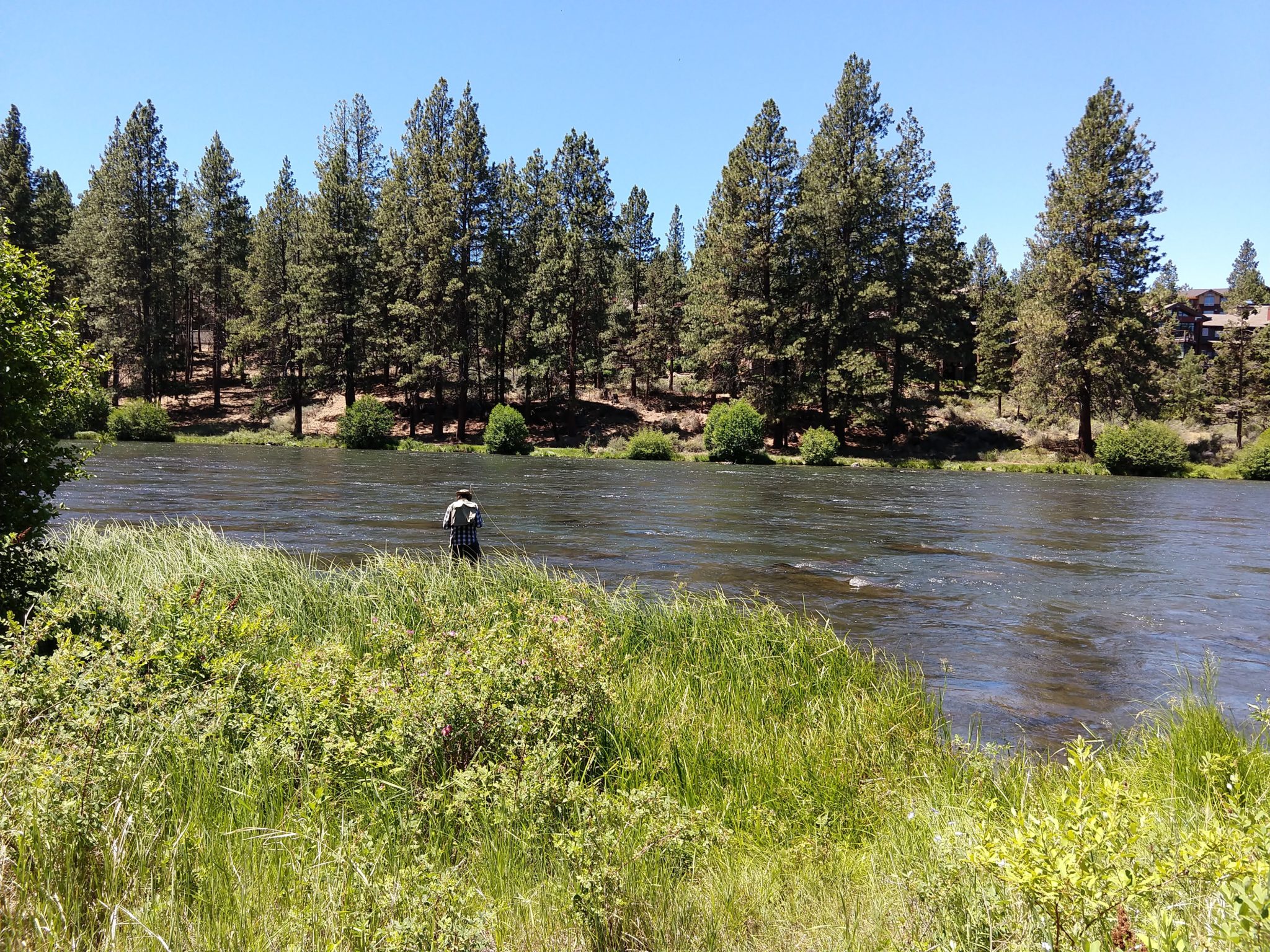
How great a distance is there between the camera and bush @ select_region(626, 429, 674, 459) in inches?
1843

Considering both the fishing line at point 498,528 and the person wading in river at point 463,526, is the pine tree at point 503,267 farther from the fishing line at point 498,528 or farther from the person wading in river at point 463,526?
the person wading in river at point 463,526

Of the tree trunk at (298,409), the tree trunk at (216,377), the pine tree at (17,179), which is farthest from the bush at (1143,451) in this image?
the pine tree at (17,179)

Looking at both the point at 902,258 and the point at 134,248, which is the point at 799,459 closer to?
the point at 902,258

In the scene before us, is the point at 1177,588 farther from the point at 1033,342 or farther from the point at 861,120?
the point at 861,120

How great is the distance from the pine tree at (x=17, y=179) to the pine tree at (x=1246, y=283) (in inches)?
3627

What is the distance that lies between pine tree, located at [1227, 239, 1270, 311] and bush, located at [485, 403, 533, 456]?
2161 inches

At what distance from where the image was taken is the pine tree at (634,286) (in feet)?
197

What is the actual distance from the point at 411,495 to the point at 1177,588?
65.4 feet

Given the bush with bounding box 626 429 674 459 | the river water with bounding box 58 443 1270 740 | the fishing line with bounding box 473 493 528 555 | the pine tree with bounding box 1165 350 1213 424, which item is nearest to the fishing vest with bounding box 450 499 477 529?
the fishing line with bounding box 473 493 528 555

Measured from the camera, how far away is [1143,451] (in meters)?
40.6

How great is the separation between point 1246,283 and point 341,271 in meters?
80.7

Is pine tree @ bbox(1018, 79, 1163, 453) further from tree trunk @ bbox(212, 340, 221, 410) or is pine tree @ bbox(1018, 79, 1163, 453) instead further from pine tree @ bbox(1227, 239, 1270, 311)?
tree trunk @ bbox(212, 340, 221, 410)

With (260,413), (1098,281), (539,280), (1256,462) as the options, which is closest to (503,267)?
(539,280)

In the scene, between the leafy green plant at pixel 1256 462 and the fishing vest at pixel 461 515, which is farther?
the leafy green plant at pixel 1256 462
